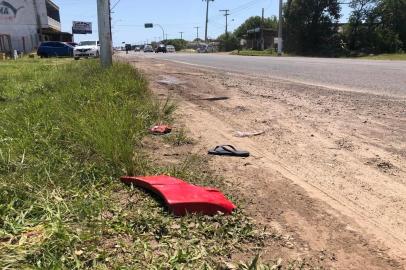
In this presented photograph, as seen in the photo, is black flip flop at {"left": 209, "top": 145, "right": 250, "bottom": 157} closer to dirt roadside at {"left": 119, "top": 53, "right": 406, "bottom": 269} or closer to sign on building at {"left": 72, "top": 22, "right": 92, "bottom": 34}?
dirt roadside at {"left": 119, "top": 53, "right": 406, "bottom": 269}

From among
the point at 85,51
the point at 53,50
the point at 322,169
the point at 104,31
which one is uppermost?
the point at 104,31

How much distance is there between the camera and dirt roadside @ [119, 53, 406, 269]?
3.19 m

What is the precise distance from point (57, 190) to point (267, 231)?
A: 1.63 metres

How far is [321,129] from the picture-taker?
660 cm

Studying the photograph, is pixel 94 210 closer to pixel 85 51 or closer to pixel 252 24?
pixel 85 51

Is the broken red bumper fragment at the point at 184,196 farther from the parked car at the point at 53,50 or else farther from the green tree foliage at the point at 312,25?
the green tree foliage at the point at 312,25

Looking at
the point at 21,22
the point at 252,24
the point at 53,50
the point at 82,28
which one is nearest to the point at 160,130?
the point at 53,50

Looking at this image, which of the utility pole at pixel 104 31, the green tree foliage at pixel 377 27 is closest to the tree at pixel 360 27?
the green tree foliage at pixel 377 27

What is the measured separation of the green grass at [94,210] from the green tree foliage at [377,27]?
6144 centimetres

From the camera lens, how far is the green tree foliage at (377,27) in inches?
2416

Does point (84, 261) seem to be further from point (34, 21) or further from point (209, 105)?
point (34, 21)

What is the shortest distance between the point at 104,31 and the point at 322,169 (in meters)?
9.75

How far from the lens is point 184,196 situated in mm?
3543

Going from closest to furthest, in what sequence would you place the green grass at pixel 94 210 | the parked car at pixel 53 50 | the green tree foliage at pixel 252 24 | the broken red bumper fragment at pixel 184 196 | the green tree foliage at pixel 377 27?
the green grass at pixel 94 210
the broken red bumper fragment at pixel 184 196
the parked car at pixel 53 50
the green tree foliage at pixel 377 27
the green tree foliage at pixel 252 24
